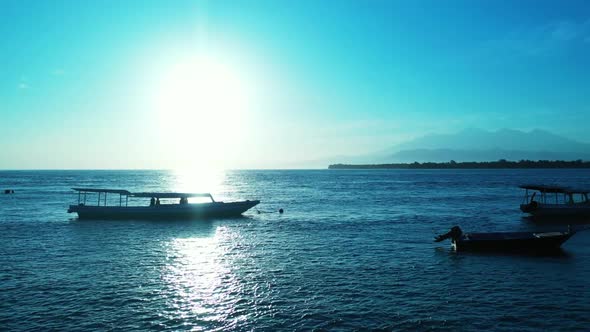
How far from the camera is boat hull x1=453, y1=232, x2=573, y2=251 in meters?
27.2

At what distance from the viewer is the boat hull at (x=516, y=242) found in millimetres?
27250

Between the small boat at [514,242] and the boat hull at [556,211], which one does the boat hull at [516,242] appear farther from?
the boat hull at [556,211]

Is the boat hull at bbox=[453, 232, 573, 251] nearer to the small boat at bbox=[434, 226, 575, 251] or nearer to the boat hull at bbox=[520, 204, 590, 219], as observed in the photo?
the small boat at bbox=[434, 226, 575, 251]

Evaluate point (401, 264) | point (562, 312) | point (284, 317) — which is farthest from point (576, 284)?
point (284, 317)

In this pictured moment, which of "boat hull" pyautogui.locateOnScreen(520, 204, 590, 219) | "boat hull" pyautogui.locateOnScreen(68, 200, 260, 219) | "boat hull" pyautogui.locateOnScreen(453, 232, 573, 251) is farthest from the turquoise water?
"boat hull" pyautogui.locateOnScreen(520, 204, 590, 219)

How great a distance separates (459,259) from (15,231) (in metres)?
39.9

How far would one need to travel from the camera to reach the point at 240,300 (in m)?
17.7

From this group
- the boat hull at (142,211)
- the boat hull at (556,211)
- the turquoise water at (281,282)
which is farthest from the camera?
the boat hull at (142,211)

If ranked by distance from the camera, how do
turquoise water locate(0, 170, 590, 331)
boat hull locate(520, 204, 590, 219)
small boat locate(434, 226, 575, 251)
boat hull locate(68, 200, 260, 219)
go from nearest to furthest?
turquoise water locate(0, 170, 590, 331) → small boat locate(434, 226, 575, 251) → boat hull locate(520, 204, 590, 219) → boat hull locate(68, 200, 260, 219)

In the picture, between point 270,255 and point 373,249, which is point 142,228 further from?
point 373,249

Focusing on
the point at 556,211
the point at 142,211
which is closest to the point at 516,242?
the point at 556,211

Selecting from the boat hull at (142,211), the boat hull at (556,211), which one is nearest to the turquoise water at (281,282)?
the boat hull at (142,211)

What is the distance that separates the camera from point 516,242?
89.5ft

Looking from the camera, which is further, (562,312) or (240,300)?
(240,300)
